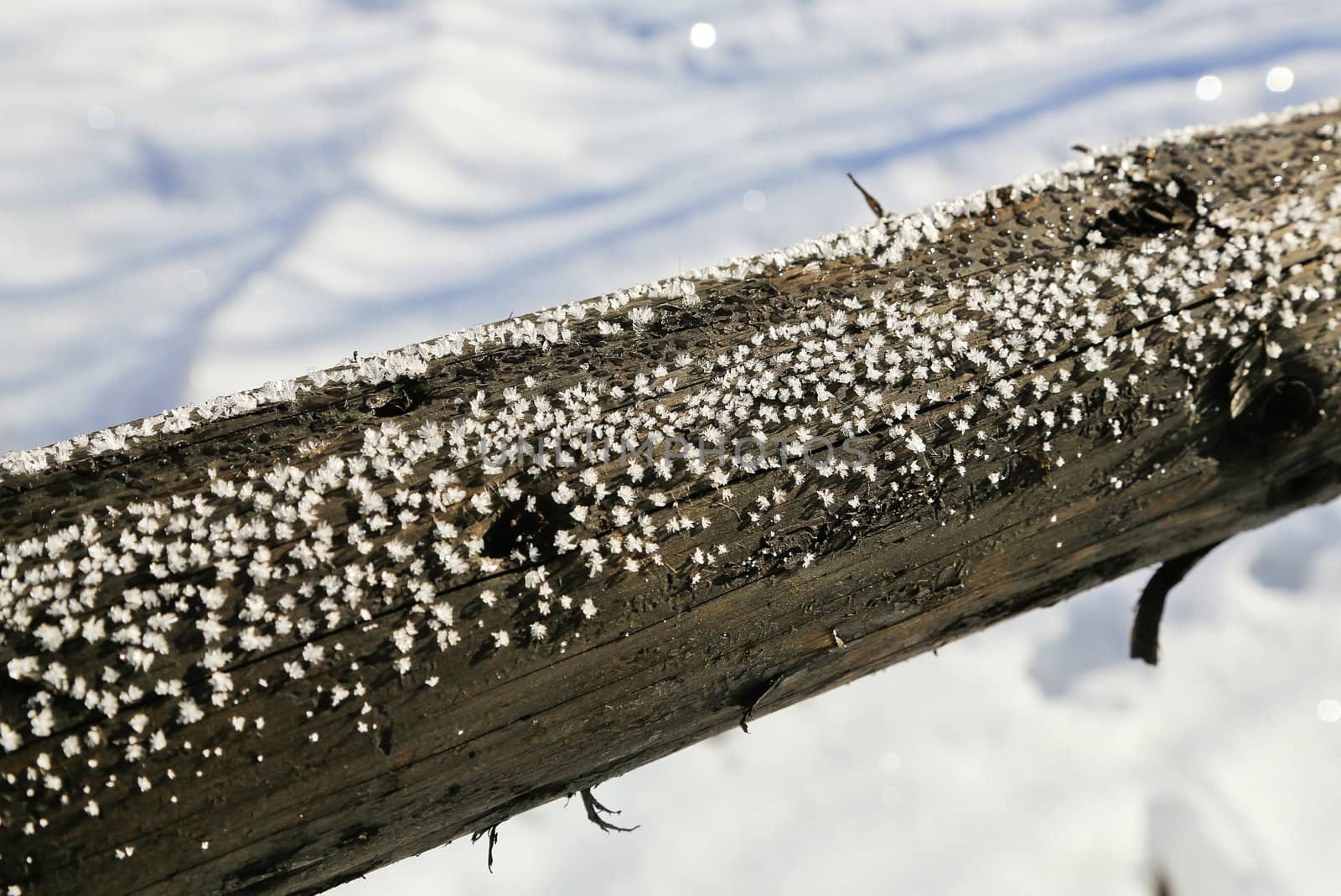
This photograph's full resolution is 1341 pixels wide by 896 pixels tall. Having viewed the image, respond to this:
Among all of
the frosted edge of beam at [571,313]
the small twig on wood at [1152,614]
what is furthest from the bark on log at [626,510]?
the small twig on wood at [1152,614]

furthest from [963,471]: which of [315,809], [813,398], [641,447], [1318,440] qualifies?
[315,809]

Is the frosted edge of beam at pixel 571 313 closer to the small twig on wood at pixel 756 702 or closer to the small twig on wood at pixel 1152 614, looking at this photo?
the small twig on wood at pixel 756 702

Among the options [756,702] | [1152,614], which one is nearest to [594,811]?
[756,702]

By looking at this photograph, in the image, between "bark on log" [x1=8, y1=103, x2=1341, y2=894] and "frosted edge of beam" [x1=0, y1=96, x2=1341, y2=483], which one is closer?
"bark on log" [x1=8, y1=103, x2=1341, y2=894]

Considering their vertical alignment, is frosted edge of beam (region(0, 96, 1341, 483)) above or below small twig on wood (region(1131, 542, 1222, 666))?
above

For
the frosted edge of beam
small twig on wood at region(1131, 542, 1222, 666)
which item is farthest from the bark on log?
small twig on wood at region(1131, 542, 1222, 666)

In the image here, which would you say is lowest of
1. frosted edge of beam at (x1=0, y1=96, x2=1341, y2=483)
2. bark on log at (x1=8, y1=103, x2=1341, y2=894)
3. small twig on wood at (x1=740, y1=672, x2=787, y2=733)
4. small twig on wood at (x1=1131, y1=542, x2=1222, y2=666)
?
small twig on wood at (x1=1131, y1=542, x2=1222, y2=666)

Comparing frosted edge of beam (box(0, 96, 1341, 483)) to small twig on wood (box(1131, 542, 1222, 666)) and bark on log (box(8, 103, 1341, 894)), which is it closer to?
bark on log (box(8, 103, 1341, 894))

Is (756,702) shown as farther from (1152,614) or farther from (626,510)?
(1152,614)
